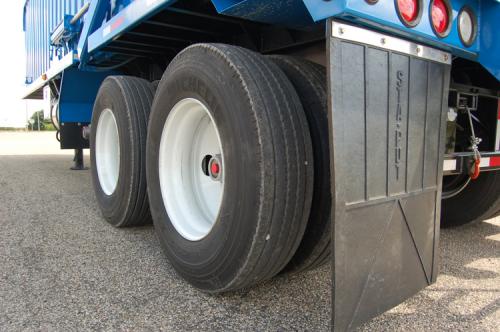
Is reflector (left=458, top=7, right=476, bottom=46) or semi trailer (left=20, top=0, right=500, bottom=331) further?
reflector (left=458, top=7, right=476, bottom=46)

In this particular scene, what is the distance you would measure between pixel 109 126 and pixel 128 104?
758 mm

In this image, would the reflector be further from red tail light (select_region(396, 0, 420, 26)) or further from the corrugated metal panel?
the corrugated metal panel

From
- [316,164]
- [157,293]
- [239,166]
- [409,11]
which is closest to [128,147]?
[157,293]

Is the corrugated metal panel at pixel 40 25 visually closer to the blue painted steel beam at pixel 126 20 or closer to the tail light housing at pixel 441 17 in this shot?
the blue painted steel beam at pixel 126 20

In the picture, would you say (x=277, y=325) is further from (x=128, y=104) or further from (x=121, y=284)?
(x=128, y=104)

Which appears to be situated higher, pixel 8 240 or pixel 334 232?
pixel 334 232

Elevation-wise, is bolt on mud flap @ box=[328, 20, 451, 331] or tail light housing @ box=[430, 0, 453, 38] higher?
tail light housing @ box=[430, 0, 453, 38]

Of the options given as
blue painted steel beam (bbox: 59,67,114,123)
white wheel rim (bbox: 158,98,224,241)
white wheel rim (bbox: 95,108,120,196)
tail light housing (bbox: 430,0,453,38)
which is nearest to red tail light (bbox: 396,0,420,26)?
tail light housing (bbox: 430,0,453,38)

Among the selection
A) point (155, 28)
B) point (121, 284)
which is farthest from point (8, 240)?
point (155, 28)

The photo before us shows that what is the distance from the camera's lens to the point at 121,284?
7.20ft

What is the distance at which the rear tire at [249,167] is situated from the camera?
1676 millimetres

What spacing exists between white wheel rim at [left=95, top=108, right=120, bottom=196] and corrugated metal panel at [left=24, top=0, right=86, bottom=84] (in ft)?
5.15

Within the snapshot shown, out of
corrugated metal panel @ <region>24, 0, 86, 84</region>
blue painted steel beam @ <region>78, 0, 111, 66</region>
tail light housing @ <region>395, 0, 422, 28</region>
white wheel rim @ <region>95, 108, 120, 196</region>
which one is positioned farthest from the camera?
corrugated metal panel @ <region>24, 0, 86, 84</region>

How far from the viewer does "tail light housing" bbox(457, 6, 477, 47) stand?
1.83 m
